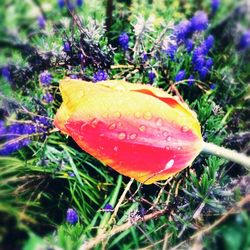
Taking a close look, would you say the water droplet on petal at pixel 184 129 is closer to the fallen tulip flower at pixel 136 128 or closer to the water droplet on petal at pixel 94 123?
the fallen tulip flower at pixel 136 128

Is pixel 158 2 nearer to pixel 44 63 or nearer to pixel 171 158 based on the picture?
pixel 44 63

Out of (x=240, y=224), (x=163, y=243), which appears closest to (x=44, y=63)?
(x=163, y=243)

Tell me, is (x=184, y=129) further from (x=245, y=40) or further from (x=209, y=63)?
(x=245, y=40)

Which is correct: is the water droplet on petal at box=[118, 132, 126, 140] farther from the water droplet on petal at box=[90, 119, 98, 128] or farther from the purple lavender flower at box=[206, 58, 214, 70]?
the purple lavender flower at box=[206, 58, 214, 70]

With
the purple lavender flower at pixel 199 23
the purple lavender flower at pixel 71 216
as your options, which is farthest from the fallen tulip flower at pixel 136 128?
the purple lavender flower at pixel 199 23

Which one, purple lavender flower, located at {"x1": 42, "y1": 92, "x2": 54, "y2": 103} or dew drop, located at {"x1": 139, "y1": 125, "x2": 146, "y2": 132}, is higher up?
dew drop, located at {"x1": 139, "y1": 125, "x2": 146, "y2": 132}

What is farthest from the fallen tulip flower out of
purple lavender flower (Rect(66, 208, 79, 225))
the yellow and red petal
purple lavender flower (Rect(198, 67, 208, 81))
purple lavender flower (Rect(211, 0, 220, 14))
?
purple lavender flower (Rect(211, 0, 220, 14))

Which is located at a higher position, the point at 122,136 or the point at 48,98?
the point at 122,136

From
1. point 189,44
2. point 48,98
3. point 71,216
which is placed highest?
point 189,44

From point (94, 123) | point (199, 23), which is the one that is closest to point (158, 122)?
point (94, 123)
